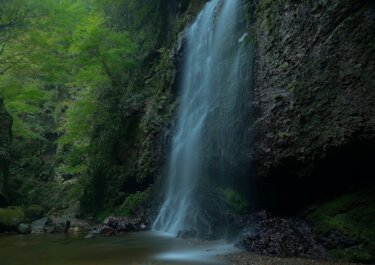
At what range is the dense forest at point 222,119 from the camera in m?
7.13

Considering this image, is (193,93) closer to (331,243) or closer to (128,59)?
(128,59)

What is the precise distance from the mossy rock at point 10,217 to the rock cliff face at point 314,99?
820 cm

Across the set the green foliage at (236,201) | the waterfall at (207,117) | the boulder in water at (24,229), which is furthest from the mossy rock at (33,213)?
the green foliage at (236,201)

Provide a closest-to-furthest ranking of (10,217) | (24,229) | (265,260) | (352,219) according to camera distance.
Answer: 1. (265,260)
2. (352,219)
3. (24,229)
4. (10,217)

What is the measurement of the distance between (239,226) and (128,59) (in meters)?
9.87

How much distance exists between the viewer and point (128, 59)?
646 inches

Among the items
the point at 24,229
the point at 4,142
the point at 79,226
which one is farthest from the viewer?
the point at 4,142

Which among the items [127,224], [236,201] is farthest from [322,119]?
[127,224]

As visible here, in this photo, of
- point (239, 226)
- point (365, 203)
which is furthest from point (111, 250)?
point (365, 203)

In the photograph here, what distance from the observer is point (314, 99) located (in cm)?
770

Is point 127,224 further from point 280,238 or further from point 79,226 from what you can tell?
point 280,238

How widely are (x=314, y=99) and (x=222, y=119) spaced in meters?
2.95

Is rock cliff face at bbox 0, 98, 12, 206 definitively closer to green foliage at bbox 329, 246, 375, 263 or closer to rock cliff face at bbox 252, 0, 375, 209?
A: rock cliff face at bbox 252, 0, 375, 209

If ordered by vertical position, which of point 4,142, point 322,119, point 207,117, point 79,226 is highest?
point 4,142
